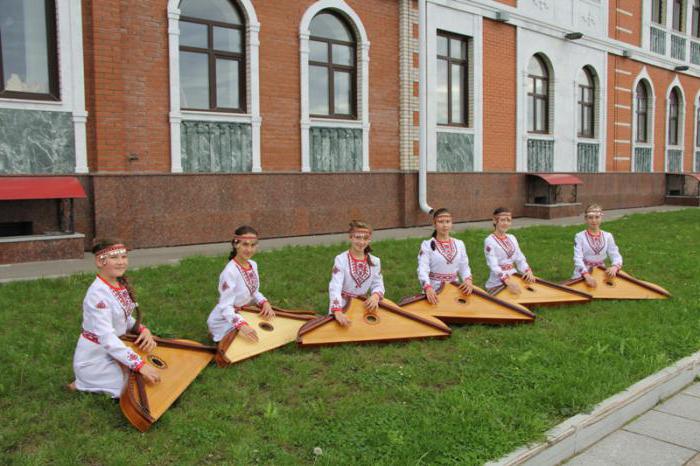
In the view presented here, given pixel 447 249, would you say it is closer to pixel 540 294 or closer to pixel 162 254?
pixel 540 294

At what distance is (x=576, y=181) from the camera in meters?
19.7

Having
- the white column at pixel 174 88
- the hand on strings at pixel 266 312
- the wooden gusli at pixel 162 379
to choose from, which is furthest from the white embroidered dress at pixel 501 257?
the white column at pixel 174 88

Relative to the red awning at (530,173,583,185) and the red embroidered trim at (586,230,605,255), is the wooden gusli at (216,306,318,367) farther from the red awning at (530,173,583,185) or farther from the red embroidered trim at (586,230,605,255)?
the red awning at (530,173,583,185)

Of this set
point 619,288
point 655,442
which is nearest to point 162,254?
point 619,288

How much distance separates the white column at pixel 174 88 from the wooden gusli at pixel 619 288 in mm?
7242

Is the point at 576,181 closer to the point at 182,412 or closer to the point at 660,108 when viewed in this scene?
the point at 660,108

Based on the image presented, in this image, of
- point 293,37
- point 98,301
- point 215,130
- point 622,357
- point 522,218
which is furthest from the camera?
point 522,218

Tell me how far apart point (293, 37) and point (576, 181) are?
411 inches

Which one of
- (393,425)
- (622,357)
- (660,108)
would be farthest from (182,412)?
(660,108)

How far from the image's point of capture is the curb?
3834 mm

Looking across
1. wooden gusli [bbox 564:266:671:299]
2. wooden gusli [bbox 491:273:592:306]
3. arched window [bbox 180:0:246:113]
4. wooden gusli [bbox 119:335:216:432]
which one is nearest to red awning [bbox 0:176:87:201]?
arched window [bbox 180:0:246:113]

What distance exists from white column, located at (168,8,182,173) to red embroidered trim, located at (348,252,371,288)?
6.59m

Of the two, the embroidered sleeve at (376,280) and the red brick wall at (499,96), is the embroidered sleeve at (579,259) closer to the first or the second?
the embroidered sleeve at (376,280)

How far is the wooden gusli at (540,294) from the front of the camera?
719 centimetres
